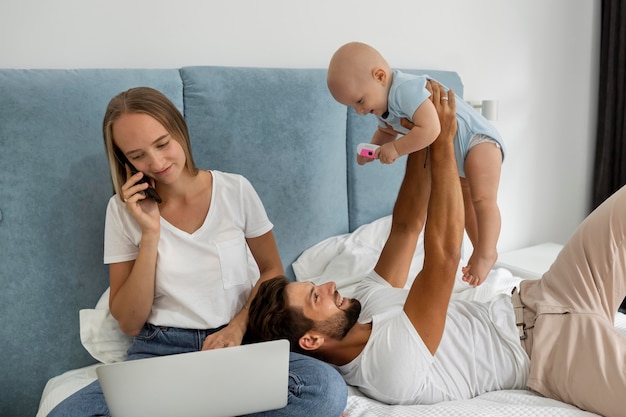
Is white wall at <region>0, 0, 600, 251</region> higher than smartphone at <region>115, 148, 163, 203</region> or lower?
higher

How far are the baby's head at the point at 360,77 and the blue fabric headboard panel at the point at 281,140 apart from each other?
62cm

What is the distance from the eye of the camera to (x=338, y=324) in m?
1.51

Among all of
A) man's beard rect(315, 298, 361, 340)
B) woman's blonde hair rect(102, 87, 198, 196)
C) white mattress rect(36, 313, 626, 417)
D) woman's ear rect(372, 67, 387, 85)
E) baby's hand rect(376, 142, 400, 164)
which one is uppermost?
woman's ear rect(372, 67, 387, 85)

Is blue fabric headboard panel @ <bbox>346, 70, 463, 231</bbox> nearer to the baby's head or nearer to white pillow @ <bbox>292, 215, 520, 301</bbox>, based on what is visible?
white pillow @ <bbox>292, 215, 520, 301</bbox>

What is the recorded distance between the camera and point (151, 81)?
1.89 m

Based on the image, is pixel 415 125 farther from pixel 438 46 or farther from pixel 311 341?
pixel 438 46

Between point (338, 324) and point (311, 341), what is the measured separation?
8 cm

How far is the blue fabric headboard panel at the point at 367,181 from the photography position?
2301 millimetres

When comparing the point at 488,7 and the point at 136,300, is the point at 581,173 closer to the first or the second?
the point at 488,7

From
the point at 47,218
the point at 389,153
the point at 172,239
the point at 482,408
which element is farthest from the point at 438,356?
the point at 47,218

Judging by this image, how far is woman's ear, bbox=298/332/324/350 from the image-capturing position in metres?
1.49

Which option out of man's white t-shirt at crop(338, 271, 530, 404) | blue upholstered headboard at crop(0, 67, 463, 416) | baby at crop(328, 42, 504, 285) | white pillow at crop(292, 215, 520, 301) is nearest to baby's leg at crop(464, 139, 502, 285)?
baby at crop(328, 42, 504, 285)

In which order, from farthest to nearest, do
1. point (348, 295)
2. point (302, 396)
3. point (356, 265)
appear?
point (356, 265) → point (348, 295) → point (302, 396)

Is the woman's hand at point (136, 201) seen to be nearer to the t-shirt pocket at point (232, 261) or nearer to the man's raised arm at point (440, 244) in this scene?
the t-shirt pocket at point (232, 261)
